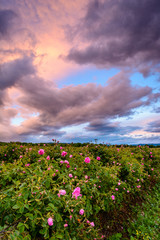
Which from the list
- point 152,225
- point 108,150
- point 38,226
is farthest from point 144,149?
point 38,226

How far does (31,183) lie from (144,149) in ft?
26.5

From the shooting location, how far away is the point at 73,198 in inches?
102

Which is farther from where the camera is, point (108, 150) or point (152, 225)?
point (108, 150)

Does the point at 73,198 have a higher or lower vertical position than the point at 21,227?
higher

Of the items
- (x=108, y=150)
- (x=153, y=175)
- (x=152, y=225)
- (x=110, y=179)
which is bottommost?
(x=152, y=225)

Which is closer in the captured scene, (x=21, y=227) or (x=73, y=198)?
(x=21, y=227)

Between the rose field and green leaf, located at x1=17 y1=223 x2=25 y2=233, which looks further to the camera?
the rose field

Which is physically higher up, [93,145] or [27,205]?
[93,145]

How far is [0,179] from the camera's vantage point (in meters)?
3.27

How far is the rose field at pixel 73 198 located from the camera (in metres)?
2.17

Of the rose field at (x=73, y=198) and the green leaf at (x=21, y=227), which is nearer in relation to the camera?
the green leaf at (x=21, y=227)

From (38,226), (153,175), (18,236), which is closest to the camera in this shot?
(18,236)

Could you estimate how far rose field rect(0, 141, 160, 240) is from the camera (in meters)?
2.17

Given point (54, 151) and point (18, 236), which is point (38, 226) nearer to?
point (18, 236)
